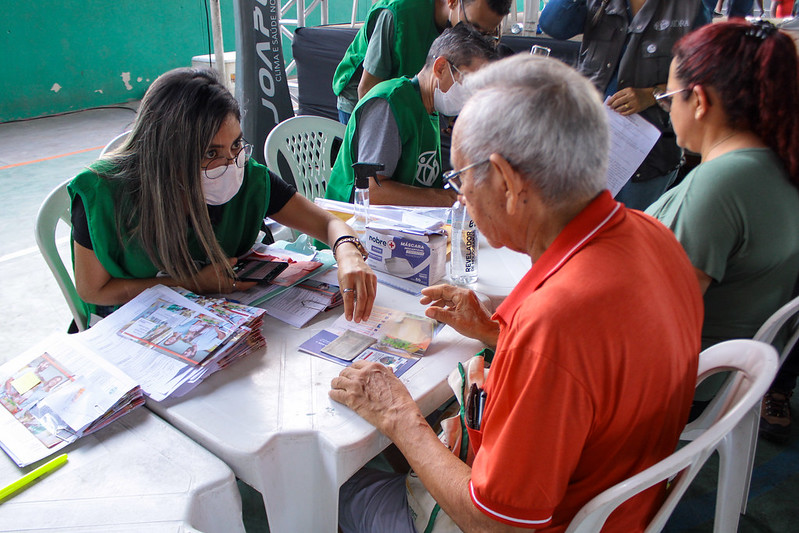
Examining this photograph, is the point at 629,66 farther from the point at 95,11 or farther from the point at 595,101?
the point at 95,11

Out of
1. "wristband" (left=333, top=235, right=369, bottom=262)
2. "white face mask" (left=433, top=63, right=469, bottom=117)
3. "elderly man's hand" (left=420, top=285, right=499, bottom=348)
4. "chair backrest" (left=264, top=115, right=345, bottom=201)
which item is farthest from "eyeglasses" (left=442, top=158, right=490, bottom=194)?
"chair backrest" (left=264, top=115, right=345, bottom=201)

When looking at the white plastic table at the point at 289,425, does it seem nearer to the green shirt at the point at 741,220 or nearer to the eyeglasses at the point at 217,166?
the eyeglasses at the point at 217,166

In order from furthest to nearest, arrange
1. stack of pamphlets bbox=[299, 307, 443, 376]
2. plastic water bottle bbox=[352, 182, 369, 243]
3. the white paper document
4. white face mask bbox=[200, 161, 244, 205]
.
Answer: the white paper document < plastic water bottle bbox=[352, 182, 369, 243] < white face mask bbox=[200, 161, 244, 205] < stack of pamphlets bbox=[299, 307, 443, 376]

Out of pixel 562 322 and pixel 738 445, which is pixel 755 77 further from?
pixel 562 322

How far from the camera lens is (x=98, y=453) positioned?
44.3 inches

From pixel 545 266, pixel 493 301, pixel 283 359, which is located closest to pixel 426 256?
pixel 493 301

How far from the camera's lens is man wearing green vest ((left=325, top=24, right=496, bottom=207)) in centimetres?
214

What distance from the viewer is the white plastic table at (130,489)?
3.23 ft

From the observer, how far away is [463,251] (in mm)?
1749

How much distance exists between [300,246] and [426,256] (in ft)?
1.95

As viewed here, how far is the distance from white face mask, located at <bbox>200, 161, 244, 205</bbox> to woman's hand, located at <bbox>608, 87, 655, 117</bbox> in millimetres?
1666

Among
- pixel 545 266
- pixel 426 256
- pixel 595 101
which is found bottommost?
pixel 426 256

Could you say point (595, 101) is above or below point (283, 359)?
above

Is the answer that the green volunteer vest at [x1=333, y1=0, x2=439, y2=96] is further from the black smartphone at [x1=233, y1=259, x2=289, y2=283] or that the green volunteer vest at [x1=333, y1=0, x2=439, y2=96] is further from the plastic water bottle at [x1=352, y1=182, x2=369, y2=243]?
the black smartphone at [x1=233, y1=259, x2=289, y2=283]
